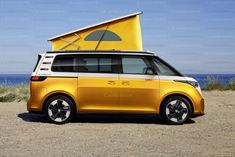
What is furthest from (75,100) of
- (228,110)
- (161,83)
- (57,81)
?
(228,110)

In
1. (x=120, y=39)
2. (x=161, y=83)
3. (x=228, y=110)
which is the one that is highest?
(x=120, y=39)

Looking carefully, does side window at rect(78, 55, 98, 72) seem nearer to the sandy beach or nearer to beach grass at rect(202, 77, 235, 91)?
the sandy beach

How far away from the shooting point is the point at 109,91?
1095 cm

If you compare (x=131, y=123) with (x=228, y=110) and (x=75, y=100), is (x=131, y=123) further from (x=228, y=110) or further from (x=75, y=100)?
(x=228, y=110)

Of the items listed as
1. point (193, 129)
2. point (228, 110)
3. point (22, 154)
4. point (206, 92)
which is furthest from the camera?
point (206, 92)

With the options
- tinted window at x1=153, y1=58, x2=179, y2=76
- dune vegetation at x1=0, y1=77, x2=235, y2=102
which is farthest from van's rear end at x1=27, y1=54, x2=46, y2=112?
dune vegetation at x1=0, y1=77, x2=235, y2=102

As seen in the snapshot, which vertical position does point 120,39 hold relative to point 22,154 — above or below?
above

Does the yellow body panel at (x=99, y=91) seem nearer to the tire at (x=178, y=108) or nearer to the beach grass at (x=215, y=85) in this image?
the tire at (x=178, y=108)

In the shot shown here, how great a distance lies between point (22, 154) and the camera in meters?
7.11

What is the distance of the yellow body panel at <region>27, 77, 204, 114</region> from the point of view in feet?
35.8

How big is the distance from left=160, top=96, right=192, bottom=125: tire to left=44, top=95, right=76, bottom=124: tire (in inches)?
89.7

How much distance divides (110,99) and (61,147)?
11.1 ft

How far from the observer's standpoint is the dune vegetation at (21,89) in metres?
18.1

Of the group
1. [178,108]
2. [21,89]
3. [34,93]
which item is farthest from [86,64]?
[21,89]
